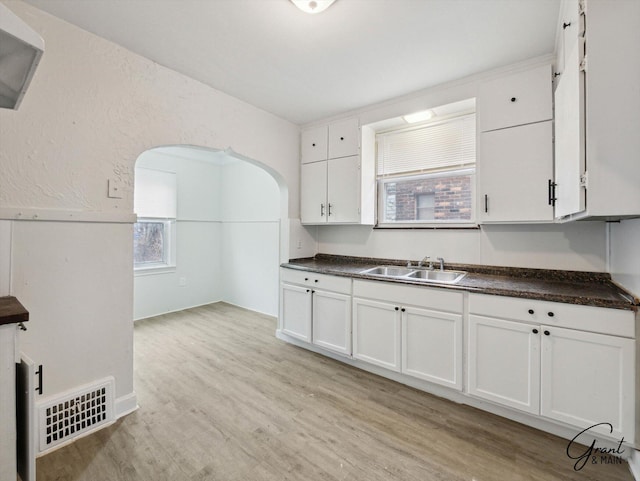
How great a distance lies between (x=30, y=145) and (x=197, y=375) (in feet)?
7.04

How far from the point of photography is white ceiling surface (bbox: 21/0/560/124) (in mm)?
1736

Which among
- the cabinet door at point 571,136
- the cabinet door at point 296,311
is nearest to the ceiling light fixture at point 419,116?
the cabinet door at point 571,136

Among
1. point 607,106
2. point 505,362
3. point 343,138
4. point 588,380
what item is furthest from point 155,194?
point 588,380

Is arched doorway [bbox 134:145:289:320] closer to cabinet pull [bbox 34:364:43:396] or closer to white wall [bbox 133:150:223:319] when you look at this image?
white wall [bbox 133:150:223:319]

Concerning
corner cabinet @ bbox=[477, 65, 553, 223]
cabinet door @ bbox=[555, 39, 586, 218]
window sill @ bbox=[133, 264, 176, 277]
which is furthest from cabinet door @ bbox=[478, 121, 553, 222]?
window sill @ bbox=[133, 264, 176, 277]

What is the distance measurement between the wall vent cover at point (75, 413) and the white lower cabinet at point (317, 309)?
1729 mm

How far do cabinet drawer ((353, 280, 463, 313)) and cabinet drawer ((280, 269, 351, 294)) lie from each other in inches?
4.7

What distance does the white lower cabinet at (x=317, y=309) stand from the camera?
9.20 ft

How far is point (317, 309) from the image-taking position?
119 inches

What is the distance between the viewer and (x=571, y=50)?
1.52 meters

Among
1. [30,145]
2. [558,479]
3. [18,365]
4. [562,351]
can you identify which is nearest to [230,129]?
[30,145]

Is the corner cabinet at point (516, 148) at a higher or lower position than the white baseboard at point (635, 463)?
higher

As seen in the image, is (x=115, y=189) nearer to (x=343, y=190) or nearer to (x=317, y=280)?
(x=317, y=280)

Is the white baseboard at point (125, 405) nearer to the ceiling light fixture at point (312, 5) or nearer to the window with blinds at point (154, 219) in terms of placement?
the window with blinds at point (154, 219)
